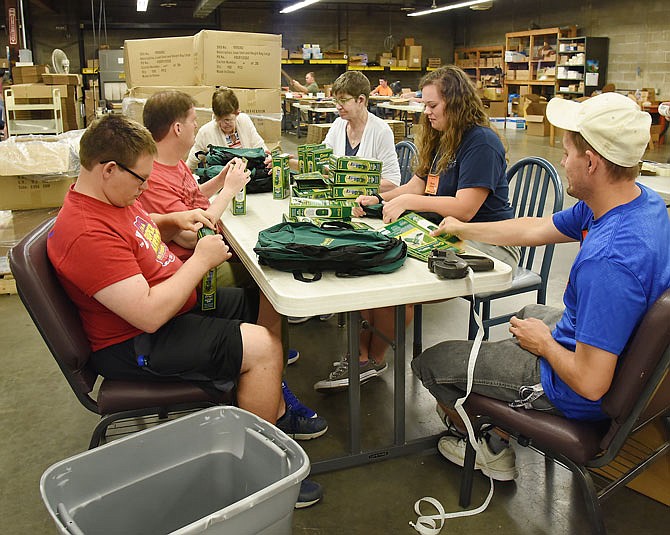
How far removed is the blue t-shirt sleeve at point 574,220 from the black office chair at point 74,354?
1.16m

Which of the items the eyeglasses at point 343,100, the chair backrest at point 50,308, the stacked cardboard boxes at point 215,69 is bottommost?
the chair backrest at point 50,308

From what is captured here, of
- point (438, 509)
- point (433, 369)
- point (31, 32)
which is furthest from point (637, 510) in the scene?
point (31, 32)

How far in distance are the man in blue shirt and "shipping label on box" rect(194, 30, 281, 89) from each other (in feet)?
13.4

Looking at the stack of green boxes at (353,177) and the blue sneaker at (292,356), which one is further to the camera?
the blue sneaker at (292,356)

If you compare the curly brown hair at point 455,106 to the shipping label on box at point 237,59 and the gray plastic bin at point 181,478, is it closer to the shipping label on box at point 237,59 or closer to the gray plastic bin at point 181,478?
the gray plastic bin at point 181,478

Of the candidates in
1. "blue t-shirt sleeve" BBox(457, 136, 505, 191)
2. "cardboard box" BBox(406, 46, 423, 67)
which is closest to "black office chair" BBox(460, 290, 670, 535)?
"blue t-shirt sleeve" BBox(457, 136, 505, 191)

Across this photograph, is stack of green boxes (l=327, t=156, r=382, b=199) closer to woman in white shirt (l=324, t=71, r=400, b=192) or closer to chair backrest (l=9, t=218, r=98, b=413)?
woman in white shirt (l=324, t=71, r=400, b=192)

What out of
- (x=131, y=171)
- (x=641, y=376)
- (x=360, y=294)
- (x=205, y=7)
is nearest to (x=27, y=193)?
(x=131, y=171)

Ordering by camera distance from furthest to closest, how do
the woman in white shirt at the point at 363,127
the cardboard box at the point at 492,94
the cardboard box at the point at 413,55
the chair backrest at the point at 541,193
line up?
the cardboard box at the point at 413,55 → the cardboard box at the point at 492,94 → the woman in white shirt at the point at 363,127 → the chair backrest at the point at 541,193

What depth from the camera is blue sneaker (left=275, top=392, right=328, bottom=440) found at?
7.69ft

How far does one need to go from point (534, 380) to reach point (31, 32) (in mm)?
17914

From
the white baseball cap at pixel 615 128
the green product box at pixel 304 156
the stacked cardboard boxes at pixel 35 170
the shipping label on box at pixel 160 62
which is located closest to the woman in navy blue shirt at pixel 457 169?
the green product box at pixel 304 156

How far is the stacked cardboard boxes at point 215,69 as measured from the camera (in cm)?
525

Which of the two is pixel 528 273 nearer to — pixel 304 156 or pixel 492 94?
pixel 304 156
